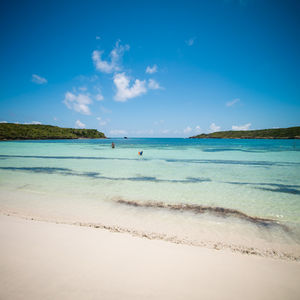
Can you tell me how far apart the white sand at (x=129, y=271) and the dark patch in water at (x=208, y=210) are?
238cm

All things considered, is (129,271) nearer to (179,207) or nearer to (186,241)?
(186,241)

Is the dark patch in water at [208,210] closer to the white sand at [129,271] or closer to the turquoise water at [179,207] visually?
the turquoise water at [179,207]

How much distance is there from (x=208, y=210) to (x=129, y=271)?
4541 mm

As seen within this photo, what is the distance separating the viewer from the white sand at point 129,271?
2.61 m

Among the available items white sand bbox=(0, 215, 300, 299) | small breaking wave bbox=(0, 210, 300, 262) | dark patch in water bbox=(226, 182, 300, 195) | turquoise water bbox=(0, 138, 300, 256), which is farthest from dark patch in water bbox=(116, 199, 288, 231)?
dark patch in water bbox=(226, 182, 300, 195)

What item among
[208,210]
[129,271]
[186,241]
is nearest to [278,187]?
[208,210]

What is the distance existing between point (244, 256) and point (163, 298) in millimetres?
2227

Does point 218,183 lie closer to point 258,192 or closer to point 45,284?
point 258,192

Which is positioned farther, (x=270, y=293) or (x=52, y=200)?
(x=52, y=200)

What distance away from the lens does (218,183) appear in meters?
11.0

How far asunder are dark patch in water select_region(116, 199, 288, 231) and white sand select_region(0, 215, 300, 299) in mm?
2383

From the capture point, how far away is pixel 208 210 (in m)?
6.61

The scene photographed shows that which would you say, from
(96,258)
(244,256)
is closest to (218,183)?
(244,256)

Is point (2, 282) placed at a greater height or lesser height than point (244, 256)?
greater
